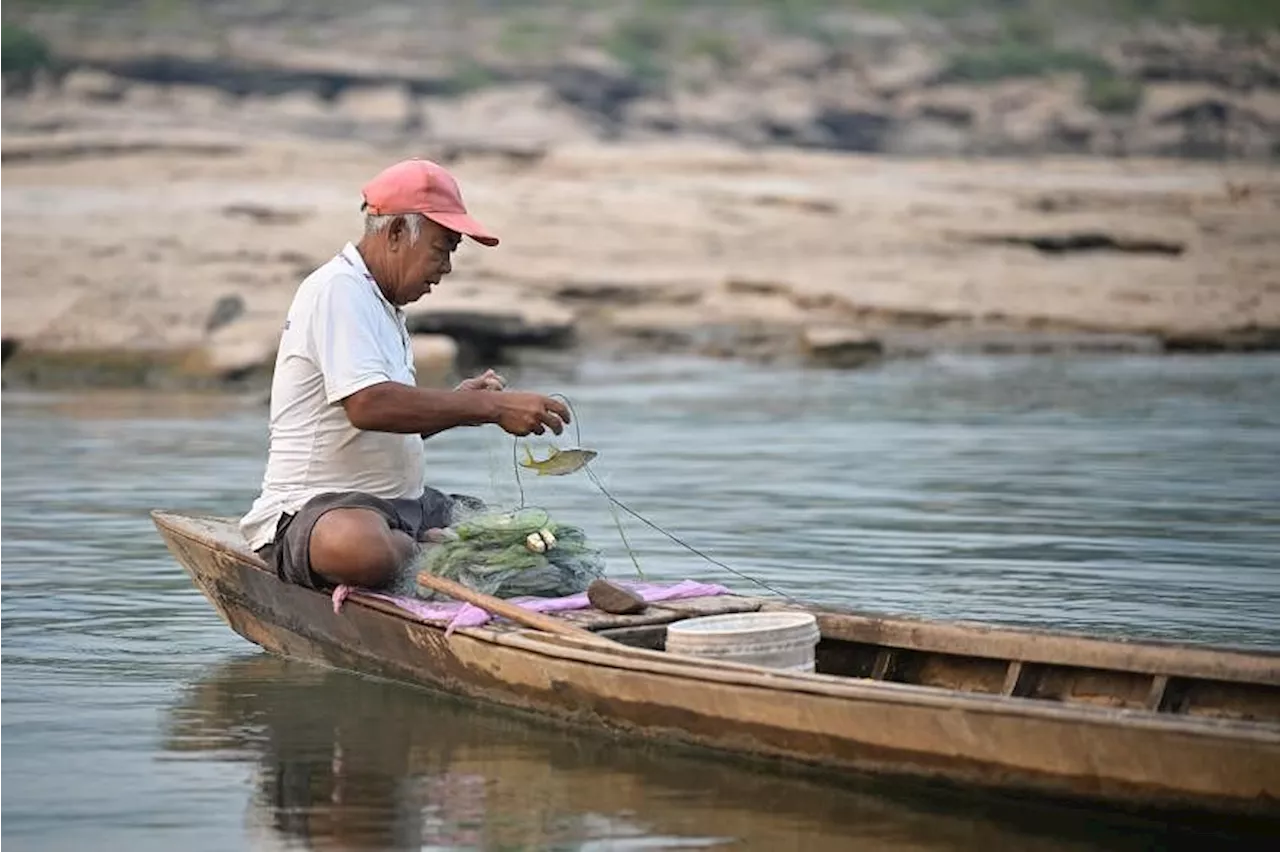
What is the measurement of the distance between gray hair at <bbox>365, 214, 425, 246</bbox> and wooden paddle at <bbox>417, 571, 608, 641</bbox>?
0.99m

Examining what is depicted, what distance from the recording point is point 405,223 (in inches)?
281

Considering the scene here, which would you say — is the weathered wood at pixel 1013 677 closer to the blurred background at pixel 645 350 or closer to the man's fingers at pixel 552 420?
the blurred background at pixel 645 350

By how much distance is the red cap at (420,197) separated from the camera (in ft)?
23.2

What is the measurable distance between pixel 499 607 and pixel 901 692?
1415 millimetres

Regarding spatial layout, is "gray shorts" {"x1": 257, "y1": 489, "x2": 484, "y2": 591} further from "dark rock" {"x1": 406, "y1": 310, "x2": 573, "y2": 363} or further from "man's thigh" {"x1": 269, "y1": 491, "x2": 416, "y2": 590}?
"dark rock" {"x1": 406, "y1": 310, "x2": 573, "y2": 363}

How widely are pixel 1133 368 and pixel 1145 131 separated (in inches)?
806

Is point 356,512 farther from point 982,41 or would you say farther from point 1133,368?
point 982,41

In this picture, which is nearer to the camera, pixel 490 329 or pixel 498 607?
pixel 498 607

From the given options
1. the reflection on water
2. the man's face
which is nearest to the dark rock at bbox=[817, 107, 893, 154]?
the man's face

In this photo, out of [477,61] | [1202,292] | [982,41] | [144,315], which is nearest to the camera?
[144,315]

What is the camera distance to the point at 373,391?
695cm

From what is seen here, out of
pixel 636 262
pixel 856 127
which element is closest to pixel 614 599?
pixel 636 262

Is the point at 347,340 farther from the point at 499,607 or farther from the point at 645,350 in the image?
the point at 645,350

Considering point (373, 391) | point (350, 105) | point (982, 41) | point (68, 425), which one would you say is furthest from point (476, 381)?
point (982, 41)
